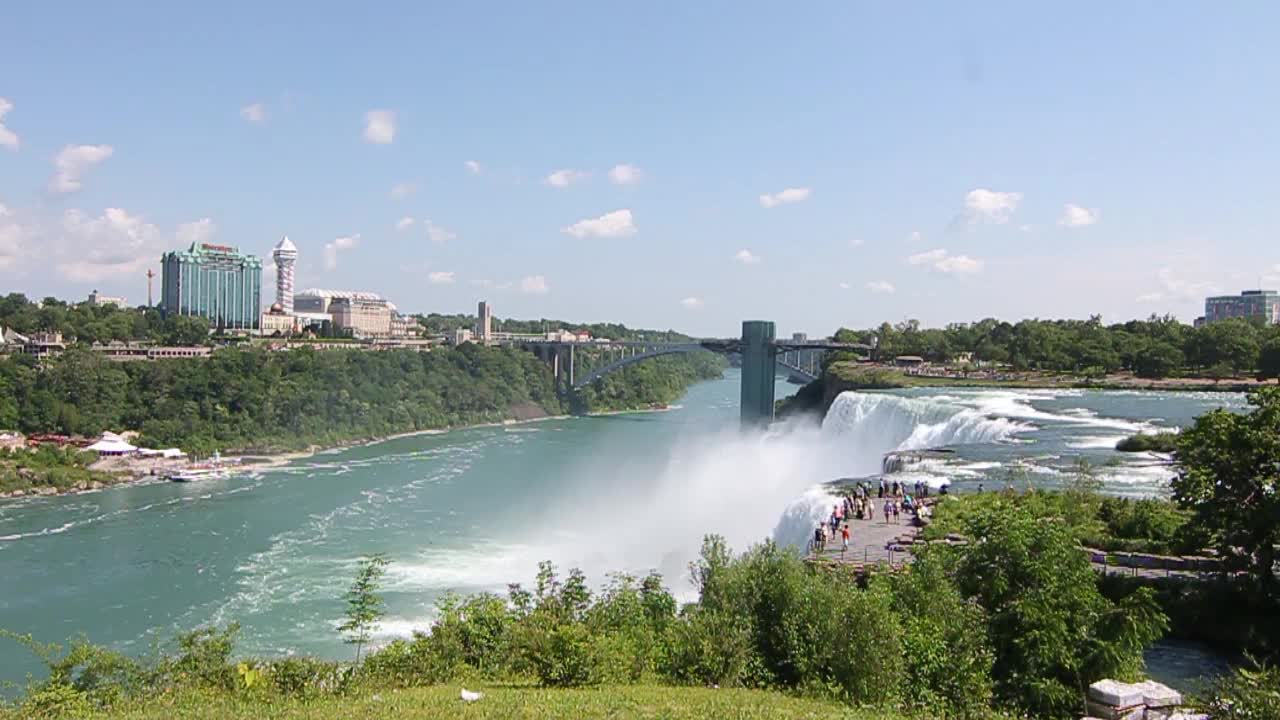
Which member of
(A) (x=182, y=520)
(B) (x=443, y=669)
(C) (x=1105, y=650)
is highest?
(C) (x=1105, y=650)

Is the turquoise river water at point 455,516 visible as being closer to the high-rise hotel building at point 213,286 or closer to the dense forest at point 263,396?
the dense forest at point 263,396

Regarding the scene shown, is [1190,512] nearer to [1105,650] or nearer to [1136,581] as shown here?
[1136,581]

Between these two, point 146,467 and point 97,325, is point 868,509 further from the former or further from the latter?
point 97,325

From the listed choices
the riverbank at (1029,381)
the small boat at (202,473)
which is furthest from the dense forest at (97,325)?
the riverbank at (1029,381)

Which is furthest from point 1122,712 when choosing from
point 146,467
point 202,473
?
point 146,467

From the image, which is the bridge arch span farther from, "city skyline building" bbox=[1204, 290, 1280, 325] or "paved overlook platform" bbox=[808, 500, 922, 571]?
"city skyline building" bbox=[1204, 290, 1280, 325]

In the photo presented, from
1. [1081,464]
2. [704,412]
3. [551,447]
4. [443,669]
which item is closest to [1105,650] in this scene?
[443,669]

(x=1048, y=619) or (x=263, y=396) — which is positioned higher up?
(x=1048, y=619)
